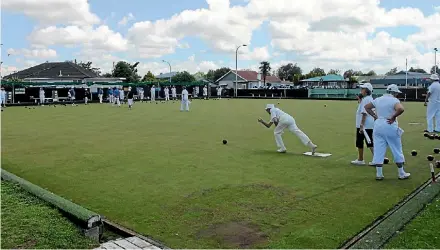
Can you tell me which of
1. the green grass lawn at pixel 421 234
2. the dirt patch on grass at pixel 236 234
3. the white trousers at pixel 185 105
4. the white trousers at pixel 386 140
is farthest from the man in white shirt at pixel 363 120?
the white trousers at pixel 185 105

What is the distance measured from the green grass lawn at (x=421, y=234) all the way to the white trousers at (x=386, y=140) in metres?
2.18

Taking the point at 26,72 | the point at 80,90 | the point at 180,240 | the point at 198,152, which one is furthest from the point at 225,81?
the point at 180,240

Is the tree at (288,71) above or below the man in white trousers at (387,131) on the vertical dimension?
above

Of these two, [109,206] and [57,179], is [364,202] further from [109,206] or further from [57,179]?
[57,179]

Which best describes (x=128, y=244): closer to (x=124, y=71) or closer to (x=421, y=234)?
(x=421, y=234)

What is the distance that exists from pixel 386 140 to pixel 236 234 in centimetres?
406

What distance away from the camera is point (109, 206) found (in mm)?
6730

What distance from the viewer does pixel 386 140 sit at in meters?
8.16

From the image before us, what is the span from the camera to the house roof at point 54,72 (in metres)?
78.1

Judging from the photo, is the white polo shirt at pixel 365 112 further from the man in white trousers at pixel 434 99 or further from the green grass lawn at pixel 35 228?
the green grass lawn at pixel 35 228

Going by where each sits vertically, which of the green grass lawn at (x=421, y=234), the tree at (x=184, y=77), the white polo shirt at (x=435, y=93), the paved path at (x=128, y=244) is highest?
the tree at (x=184, y=77)

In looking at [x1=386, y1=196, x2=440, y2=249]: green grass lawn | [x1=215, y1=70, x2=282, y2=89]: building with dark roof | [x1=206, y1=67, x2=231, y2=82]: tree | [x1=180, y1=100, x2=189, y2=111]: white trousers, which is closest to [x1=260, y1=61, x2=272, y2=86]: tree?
[x1=215, y1=70, x2=282, y2=89]: building with dark roof

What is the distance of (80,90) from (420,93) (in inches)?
1469

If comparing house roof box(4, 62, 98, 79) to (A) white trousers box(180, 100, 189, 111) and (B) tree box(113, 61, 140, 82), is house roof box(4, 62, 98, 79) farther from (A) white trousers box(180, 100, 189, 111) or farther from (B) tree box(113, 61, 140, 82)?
(A) white trousers box(180, 100, 189, 111)
